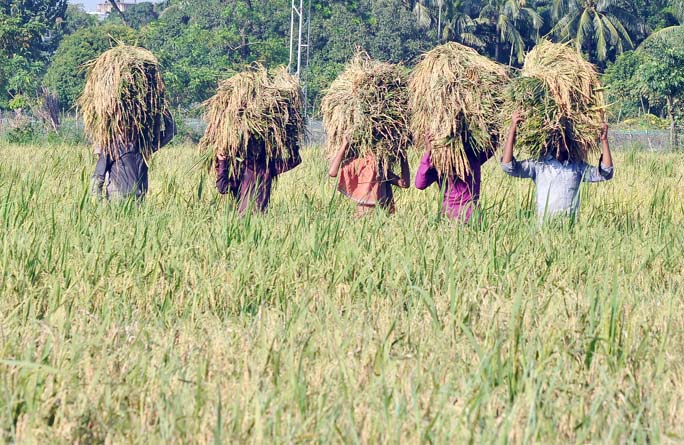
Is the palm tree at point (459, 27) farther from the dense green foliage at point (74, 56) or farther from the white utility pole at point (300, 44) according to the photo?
the dense green foliage at point (74, 56)

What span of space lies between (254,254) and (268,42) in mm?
36465

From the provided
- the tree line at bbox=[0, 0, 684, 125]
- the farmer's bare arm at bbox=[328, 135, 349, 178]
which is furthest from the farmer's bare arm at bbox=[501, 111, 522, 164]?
the tree line at bbox=[0, 0, 684, 125]

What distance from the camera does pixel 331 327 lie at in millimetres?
3900

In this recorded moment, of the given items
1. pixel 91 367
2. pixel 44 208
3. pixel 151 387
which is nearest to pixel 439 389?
pixel 151 387

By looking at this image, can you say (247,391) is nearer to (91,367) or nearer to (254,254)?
(91,367)

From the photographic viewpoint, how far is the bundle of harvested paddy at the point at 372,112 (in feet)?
20.4

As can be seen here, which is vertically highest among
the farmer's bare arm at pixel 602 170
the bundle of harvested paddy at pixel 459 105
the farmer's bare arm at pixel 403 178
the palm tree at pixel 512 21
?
the palm tree at pixel 512 21

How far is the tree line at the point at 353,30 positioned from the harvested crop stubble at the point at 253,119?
29.1m

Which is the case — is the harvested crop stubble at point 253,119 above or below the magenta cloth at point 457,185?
above

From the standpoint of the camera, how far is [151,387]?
3.23 m

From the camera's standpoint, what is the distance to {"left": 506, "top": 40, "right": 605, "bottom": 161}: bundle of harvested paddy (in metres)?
5.84

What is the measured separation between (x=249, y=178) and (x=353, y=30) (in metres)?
38.4

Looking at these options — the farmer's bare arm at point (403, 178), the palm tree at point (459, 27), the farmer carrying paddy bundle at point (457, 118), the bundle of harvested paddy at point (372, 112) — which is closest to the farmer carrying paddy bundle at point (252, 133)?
the bundle of harvested paddy at point (372, 112)

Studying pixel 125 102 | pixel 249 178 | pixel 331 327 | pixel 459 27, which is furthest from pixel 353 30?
pixel 331 327
